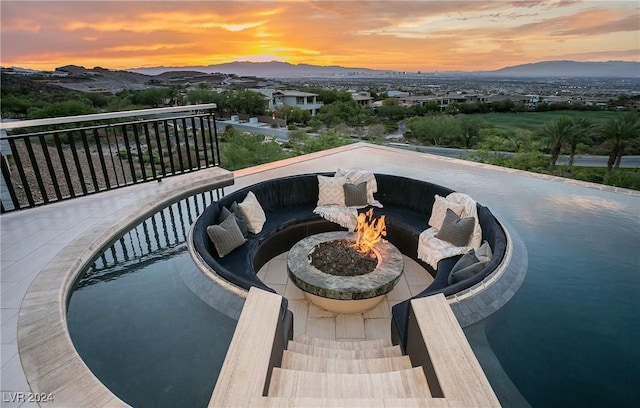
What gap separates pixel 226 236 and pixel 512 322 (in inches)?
113

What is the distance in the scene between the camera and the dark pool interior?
1.97 metres

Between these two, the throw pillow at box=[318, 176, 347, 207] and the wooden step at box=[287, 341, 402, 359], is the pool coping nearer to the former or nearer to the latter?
the wooden step at box=[287, 341, 402, 359]

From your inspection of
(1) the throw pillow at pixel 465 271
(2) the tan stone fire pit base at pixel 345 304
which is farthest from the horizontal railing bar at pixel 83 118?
(1) the throw pillow at pixel 465 271

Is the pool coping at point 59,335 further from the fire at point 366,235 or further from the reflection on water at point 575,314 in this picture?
the fire at point 366,235

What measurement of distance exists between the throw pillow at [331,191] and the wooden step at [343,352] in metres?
2.50

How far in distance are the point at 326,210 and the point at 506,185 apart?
3.12 meters

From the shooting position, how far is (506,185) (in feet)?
17.3

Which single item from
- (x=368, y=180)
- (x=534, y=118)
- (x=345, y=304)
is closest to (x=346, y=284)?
(x=345, y=304)

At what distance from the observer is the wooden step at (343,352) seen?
8.16 feet

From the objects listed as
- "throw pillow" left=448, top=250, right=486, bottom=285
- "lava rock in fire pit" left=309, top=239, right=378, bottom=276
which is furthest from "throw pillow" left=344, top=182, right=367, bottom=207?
"throw pillow" left=448, top=250, right=486, bottom=285

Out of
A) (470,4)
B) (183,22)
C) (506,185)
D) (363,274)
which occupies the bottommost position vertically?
(363,274)

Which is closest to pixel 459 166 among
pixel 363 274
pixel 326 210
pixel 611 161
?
pixel 326 210

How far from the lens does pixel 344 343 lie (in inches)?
110

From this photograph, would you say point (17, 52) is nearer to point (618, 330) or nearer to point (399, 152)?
point (399, 152)
